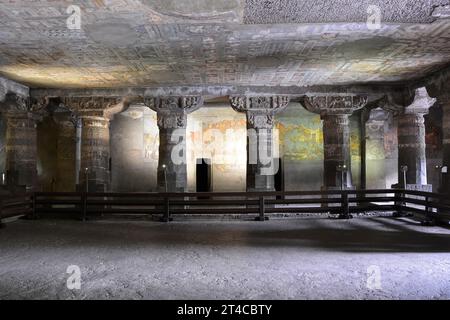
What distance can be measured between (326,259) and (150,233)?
3783 mm

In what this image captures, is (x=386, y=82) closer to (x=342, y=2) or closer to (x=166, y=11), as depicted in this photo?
(x=342, y=2)

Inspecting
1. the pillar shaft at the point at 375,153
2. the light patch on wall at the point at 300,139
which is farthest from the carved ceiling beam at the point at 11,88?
the pillar shaft at the point at 375,153

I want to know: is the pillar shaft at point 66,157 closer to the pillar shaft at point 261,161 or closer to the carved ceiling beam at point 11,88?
the carved ceiling beam at point 11,88

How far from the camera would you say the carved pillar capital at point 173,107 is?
10.6 metres

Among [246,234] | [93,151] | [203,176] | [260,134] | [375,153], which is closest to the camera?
[246,234]

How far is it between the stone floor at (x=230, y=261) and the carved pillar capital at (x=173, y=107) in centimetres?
381

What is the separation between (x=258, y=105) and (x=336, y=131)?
266cm

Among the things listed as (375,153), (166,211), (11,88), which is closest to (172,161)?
(166,211)

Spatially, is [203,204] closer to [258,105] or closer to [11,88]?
[258,105]

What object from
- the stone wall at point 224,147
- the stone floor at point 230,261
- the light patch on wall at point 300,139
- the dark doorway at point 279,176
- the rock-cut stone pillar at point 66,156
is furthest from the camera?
the dark doorway at point 279,176

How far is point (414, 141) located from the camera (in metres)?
10.7
